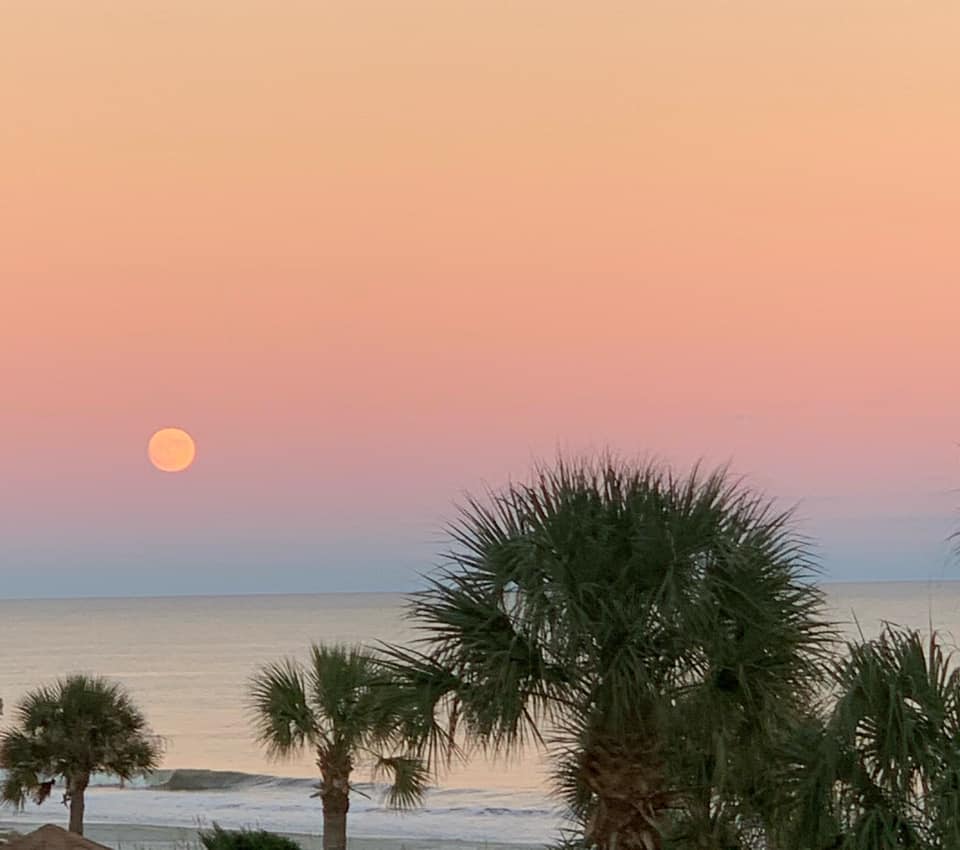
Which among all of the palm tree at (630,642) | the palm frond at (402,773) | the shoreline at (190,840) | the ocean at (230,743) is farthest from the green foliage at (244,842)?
the shoreline at (190,840)

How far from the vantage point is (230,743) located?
7075 cm

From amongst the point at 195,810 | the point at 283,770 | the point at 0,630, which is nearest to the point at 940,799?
the point at 195,810

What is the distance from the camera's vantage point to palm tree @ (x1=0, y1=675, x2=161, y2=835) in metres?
24.9

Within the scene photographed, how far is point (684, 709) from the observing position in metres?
12.9

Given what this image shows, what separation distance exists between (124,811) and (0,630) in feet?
393

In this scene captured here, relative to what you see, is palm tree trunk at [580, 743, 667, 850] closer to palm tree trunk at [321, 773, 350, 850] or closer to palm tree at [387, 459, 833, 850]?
palm tree at [387, 459, 833, 850]

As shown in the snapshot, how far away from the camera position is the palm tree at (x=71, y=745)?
2488 centimetres

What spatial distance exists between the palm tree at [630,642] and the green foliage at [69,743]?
1313 cm

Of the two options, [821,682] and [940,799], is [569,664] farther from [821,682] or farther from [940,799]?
[940,799]

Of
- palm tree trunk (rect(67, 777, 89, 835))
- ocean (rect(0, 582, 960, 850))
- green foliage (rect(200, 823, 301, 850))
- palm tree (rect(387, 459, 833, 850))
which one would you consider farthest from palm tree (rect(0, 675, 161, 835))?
palm tree (rect(387, 459, 833, 850))

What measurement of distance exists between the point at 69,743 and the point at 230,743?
155 ft

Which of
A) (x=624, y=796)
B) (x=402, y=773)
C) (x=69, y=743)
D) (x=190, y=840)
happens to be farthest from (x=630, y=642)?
(x=190, y=840)

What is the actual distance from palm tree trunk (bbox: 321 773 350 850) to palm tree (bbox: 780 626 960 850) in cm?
1156

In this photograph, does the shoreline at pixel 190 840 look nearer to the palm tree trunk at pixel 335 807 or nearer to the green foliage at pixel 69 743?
the green foliage at pixel 69 743
